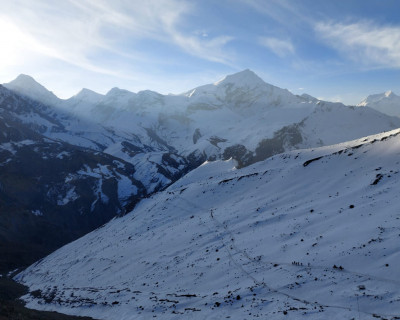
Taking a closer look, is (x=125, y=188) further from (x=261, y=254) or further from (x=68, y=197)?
(x=261, y=254)

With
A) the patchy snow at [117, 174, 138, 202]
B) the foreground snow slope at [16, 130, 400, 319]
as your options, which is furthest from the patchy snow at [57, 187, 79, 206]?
the foreground snow slope at [16, 130, 400, 319]

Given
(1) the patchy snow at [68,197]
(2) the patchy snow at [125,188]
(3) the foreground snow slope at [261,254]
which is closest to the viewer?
(3) the foreground snow slope at [261,254]

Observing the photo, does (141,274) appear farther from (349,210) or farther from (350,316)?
(350,316)

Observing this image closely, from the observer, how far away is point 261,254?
3206cm

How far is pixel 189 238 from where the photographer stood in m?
46.0

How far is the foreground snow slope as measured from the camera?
2212 cm

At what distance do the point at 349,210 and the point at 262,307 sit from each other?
17.8 meters

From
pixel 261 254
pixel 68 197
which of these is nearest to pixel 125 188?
pixel 68 197

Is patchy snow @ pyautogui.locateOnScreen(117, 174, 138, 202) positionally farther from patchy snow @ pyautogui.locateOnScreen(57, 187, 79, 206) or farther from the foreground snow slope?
the foreground snow slope

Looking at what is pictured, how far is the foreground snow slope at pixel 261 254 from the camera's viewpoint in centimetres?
2212

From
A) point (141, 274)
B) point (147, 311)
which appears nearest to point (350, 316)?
point (147, 311)

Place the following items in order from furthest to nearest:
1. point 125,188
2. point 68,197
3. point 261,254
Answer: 1. point 125,188
2. point 68,197
3. point 261,254

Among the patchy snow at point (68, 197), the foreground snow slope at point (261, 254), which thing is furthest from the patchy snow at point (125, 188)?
the foreground snow slope at point (261, 254)

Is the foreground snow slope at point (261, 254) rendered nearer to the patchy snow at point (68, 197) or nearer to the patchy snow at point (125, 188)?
the patchy snow at point (68, 197)
